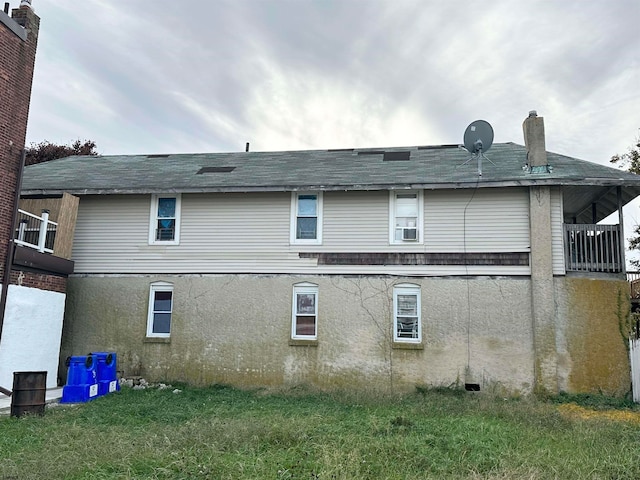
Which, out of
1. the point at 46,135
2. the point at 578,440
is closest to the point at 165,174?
the point at 578,440

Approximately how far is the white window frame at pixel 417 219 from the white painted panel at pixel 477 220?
13 centimetres

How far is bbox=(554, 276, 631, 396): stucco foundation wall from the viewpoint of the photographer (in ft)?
38.4

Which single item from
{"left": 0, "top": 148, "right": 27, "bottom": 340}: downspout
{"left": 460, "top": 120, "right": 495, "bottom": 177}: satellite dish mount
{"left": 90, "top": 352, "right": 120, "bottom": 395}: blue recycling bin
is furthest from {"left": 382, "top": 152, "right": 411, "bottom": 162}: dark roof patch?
{"left": 0, "top": 148, "right": 27, "bottom": 340}: downspout

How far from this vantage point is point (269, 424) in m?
7.92

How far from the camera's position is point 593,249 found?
41.1 ft

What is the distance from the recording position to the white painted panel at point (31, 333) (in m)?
11.3

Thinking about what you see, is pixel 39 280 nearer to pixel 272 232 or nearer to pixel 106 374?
pixel 106 374

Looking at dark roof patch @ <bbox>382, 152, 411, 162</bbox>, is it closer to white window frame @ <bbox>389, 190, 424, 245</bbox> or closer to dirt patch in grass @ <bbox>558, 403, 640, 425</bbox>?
white window frame @ <bbox>389, 190, 424, 245</bbox>

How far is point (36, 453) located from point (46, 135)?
3196cm

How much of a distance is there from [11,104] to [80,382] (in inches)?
263

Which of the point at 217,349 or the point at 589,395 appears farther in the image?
the point at 217,349

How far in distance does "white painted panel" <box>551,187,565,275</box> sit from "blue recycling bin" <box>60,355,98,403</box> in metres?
11.3

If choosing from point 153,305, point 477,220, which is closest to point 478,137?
Result: point 477,220

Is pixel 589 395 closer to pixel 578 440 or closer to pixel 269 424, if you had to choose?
pixel 578 440
